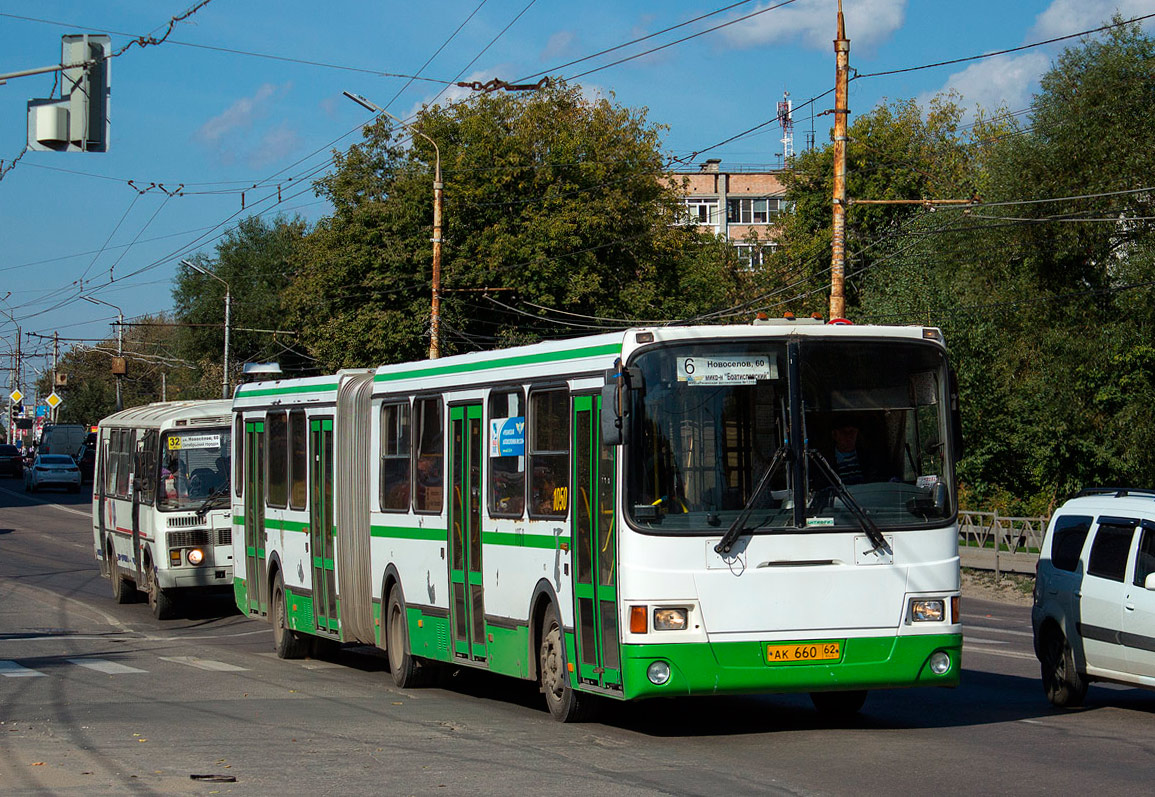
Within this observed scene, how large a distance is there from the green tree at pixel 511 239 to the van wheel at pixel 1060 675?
39.9 metres

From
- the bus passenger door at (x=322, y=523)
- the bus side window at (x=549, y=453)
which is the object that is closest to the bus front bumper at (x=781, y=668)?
the bus side window at (x=549, y=453)

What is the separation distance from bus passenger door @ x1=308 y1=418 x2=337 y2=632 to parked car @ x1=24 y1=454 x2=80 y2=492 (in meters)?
52.5

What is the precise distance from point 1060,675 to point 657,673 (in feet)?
13.8

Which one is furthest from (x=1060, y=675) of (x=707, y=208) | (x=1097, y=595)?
(x=707, y=208)

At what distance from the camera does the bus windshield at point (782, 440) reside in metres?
10.2

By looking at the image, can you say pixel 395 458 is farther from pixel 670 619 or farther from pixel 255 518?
pixel 670 619

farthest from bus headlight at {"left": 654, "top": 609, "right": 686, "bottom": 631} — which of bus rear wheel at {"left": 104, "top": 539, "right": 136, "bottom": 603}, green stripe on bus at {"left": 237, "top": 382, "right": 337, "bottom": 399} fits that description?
bus rear wheel at {"left": 104, "top": 539, "right": 136, "bottom": 603}

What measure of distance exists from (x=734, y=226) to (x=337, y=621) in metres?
97.6

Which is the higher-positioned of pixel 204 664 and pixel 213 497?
pixel 213 497

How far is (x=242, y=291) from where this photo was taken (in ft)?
282

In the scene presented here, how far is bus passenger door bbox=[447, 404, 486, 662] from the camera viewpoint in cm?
1304

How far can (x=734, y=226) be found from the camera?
112000 mm

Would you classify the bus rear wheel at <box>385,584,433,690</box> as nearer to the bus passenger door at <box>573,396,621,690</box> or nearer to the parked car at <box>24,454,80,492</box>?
the bus passenger door at <box>573,396,621,690</box>

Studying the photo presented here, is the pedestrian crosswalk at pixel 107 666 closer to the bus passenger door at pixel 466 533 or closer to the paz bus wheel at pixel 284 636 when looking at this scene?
the paz bus wheel at pixel 284 636
